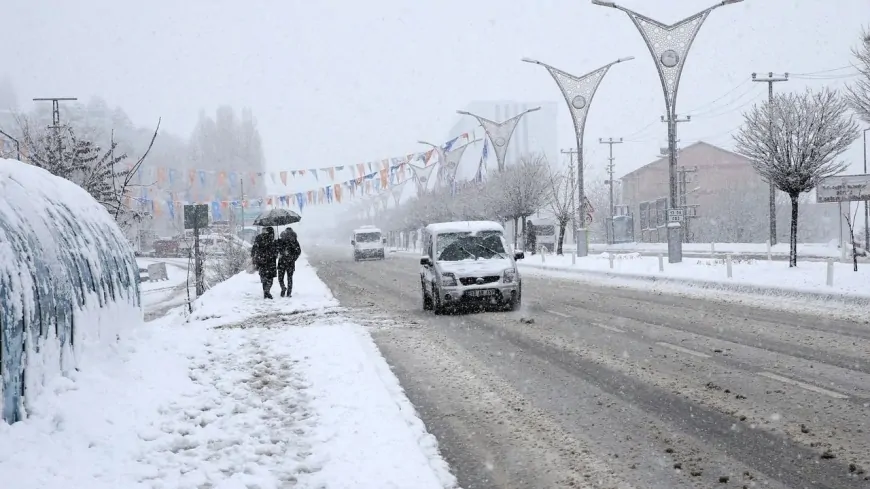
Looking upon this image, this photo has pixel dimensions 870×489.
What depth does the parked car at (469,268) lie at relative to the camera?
14.2m

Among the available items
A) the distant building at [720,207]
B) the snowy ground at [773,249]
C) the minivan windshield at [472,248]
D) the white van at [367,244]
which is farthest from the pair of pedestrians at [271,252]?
the distant building at [720,207]

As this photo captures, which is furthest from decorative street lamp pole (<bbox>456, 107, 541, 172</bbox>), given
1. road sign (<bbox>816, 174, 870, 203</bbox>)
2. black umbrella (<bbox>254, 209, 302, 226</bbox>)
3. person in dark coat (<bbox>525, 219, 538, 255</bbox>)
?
black umbrella (<bbox>254, 209, 302, 226</bbox>)

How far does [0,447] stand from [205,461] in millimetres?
1279

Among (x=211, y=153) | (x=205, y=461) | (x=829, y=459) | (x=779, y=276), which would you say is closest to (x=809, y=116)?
(x=779, y=276)

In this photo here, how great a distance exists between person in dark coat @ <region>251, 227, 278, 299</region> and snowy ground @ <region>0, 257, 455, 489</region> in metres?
8.00

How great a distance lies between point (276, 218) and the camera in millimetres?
21234

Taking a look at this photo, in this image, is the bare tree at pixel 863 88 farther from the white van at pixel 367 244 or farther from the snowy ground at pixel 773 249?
the white van at pixel 367 244

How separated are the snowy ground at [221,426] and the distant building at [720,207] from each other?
5254cm

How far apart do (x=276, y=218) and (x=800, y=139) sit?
50.5 ft

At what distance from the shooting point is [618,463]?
4.98 metres

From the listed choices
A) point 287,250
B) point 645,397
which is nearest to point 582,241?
point 287,250

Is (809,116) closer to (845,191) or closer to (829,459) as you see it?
(845,191)

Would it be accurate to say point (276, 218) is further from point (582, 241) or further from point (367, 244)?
point (367, 244)

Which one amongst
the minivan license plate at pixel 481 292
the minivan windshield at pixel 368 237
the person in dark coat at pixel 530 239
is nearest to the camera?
the minivan license plate at pixel 481 292
